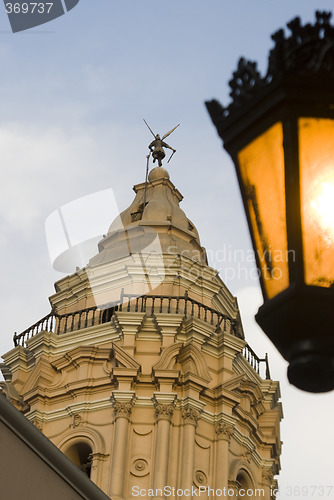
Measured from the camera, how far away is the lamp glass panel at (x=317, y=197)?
2.44 metres

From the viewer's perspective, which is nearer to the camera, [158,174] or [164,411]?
[164,411]

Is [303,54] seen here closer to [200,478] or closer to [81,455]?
[200,478]

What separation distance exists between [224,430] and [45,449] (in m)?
13.9

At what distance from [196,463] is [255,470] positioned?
8.91 feet

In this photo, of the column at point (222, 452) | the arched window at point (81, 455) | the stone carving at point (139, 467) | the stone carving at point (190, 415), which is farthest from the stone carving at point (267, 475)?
the arched window at point (81, 455)

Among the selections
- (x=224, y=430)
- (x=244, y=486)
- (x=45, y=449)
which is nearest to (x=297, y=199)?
(x=45, y=449)

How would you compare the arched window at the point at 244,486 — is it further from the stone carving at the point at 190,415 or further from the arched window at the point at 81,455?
the arched window at the point at 81,455

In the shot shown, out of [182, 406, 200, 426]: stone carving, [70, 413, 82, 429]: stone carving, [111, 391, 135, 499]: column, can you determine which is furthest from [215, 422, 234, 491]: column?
[70, 413, 82, 429]: stone carving

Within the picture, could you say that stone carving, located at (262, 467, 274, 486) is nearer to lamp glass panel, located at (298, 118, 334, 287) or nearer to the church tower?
the church tower

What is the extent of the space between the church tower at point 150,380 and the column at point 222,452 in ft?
0.08

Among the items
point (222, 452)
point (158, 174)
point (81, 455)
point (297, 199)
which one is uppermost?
point (158, 174)

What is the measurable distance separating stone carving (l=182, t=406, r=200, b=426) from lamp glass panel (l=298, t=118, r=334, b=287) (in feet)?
71.3

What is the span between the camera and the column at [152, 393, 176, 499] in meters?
22.8

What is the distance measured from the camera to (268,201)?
2.54 metres
